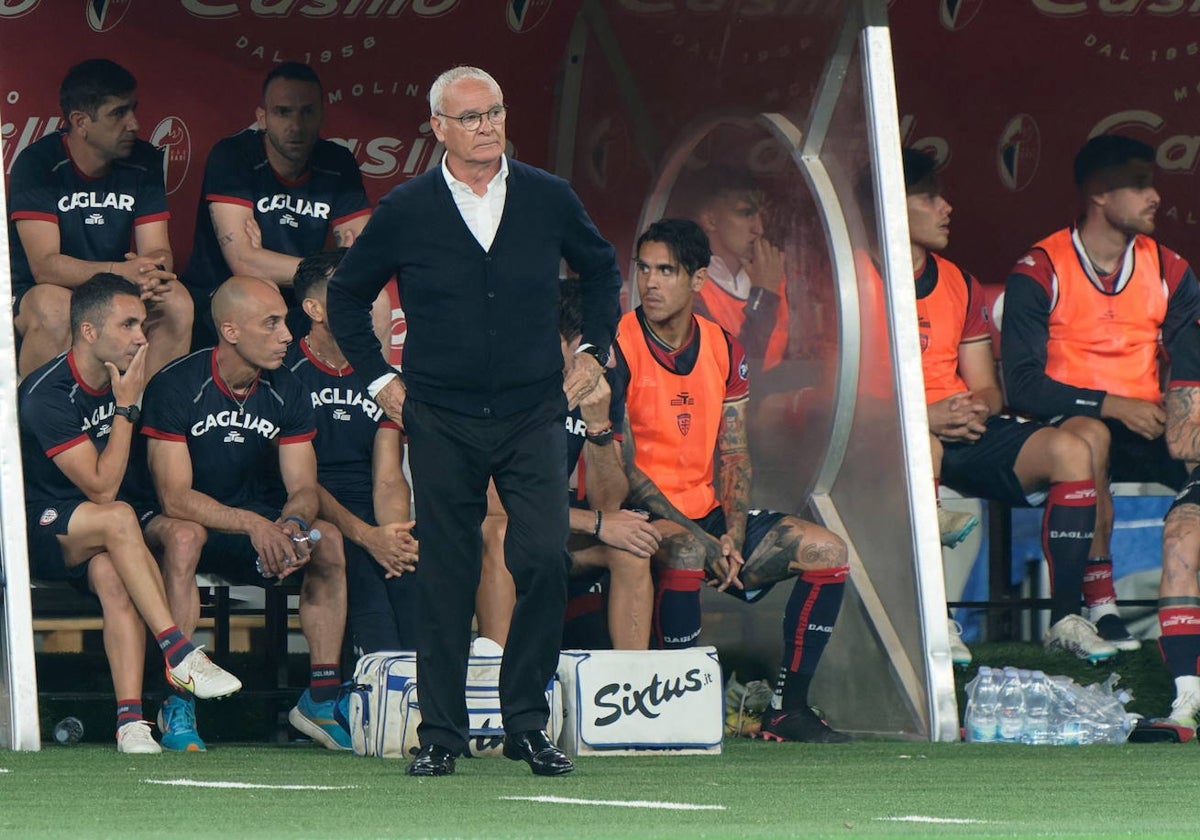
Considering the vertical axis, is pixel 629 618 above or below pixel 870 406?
below

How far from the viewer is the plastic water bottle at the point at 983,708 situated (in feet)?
22.4


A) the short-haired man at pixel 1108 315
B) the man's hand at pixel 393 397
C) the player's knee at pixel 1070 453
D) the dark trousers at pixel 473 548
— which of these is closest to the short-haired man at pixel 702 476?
the player's knee at pixel 1070 453

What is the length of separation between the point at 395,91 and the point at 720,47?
144 cm

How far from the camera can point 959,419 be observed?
7.74 m

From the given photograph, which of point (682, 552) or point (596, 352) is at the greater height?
point (596, 352)

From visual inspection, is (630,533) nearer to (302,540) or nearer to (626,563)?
(626,563)

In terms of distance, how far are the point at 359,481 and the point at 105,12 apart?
88.9 inches

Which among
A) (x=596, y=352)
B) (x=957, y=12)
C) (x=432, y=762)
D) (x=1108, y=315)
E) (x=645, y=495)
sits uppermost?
(x=957, y=12)

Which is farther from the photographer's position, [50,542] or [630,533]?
[630,533]

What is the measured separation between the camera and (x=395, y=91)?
8.59 m

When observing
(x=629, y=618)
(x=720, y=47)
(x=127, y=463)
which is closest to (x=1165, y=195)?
(x=720, y=47)

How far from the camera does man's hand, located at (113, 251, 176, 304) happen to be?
712 centimetres

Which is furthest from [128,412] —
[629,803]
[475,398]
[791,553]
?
[629,803]

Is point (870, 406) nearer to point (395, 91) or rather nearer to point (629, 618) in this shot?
point (629, 618)
